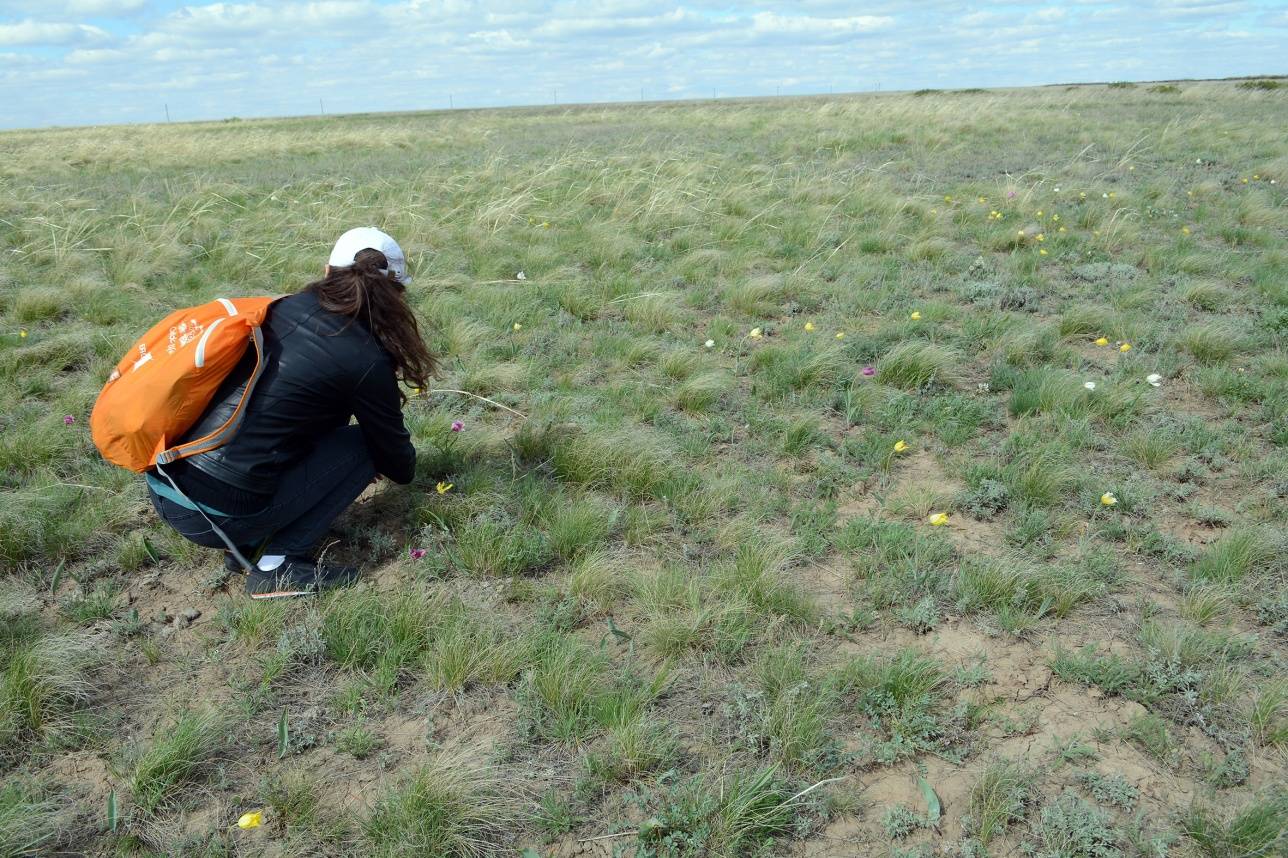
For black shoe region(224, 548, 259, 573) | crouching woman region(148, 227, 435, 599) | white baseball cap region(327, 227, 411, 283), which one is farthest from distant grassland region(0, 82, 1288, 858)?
white baseball cap region(327, 227, 411, 283)

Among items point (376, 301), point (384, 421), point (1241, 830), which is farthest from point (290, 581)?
point (1241, 830)

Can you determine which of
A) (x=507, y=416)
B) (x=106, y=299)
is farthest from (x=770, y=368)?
(x=106, y=299)

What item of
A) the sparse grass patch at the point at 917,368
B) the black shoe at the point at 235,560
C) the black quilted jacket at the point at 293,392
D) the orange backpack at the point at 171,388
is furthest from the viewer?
the sparse grass patch at the point at 917,368

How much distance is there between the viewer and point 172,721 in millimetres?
2541

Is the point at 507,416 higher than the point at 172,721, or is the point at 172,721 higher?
the point at 507,416

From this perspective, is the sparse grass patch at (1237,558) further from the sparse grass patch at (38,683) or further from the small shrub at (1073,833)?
the sparse grass patch at (38,683)

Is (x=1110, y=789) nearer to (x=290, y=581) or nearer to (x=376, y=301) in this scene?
(x=290, y=581)

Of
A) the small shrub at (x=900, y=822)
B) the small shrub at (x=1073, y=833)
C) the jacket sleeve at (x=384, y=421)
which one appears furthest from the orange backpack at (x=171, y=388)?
the small shrub at (x=1073, y=833)

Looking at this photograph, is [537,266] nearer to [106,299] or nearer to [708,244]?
[708,244]

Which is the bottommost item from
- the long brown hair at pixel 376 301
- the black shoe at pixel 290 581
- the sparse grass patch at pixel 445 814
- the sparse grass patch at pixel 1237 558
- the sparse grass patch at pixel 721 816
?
the sparse grass patch at pixel 721 816

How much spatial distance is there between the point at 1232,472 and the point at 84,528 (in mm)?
5168

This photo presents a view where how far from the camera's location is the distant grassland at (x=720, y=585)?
7.43 feet

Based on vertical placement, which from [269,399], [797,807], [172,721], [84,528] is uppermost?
[269,399]

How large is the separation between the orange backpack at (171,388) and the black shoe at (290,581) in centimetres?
54
